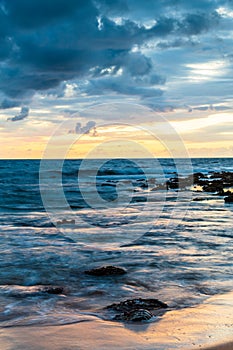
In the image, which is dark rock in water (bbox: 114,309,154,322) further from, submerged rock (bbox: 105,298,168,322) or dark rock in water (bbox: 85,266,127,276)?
dark rock in water (bbox: 85,266,127,276)

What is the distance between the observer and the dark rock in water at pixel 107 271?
9047 mm

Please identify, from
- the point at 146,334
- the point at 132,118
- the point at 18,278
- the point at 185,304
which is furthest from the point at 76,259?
the point at 132,118

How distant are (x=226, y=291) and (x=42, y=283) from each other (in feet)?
12.4

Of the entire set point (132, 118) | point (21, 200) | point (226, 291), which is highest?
point (132, 118)

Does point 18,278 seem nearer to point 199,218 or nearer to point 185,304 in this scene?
point 185,304

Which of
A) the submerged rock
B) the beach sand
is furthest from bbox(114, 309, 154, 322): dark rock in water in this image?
the beach sand

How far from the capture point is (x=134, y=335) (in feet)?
17.5

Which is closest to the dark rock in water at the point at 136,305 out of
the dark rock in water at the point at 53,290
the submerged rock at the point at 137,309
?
the submerged rock at the point at 137,309

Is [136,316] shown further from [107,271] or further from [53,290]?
[107,271]

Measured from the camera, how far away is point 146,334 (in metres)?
5.36

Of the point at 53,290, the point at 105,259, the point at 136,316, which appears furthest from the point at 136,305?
the point at 105,259

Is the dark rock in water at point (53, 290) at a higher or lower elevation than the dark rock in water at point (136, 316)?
higher

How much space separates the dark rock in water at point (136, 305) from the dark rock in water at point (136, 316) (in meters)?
0.28

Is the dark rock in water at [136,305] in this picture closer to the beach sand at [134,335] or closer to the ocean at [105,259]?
the ocean at [105,259]
